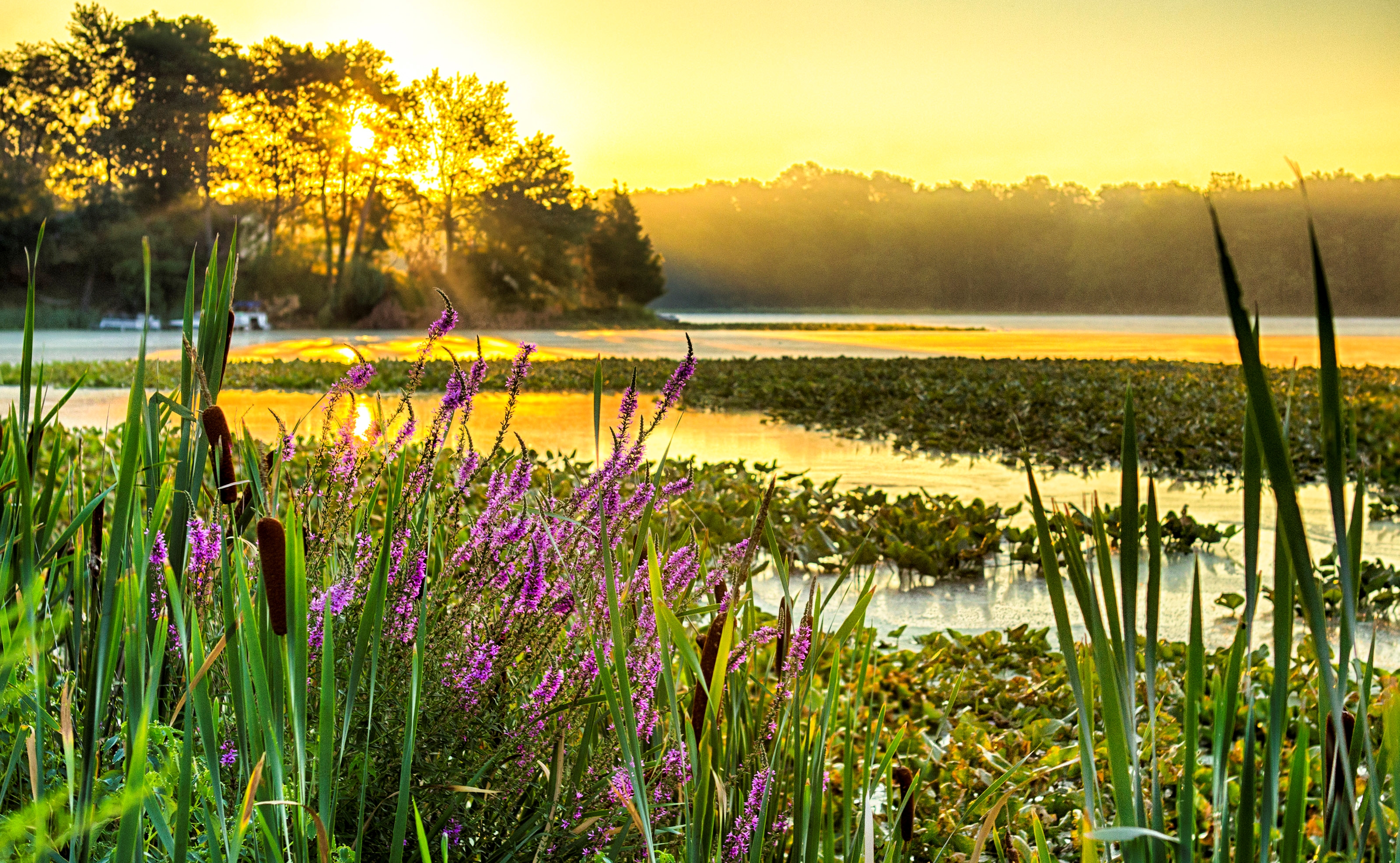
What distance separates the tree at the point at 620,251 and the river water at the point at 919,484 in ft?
78.7

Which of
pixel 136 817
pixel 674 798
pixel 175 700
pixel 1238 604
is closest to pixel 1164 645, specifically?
pixel 1238 604

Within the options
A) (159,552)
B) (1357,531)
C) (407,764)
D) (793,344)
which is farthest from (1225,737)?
(793,344)

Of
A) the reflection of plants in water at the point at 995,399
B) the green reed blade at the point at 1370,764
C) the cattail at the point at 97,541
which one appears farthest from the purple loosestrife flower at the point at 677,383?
the reflection of plants in water at the point at 995,399

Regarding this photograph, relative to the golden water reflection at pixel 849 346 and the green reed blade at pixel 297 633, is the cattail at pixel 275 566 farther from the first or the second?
the golden water reflection at pixel 849 346

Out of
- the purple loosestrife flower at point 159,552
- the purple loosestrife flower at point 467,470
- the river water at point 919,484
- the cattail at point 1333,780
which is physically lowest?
the river water at point 919,484

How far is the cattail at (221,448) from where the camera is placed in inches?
34.1

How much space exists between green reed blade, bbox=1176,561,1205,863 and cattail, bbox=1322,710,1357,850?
0.10 meters

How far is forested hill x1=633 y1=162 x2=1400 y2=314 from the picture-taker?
225 feet

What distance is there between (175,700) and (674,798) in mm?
604

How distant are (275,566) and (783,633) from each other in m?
0.50

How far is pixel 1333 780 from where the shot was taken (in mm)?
796

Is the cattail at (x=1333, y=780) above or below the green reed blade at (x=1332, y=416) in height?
below

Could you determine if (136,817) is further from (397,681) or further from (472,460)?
(472,460)

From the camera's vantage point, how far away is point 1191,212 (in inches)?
2675
